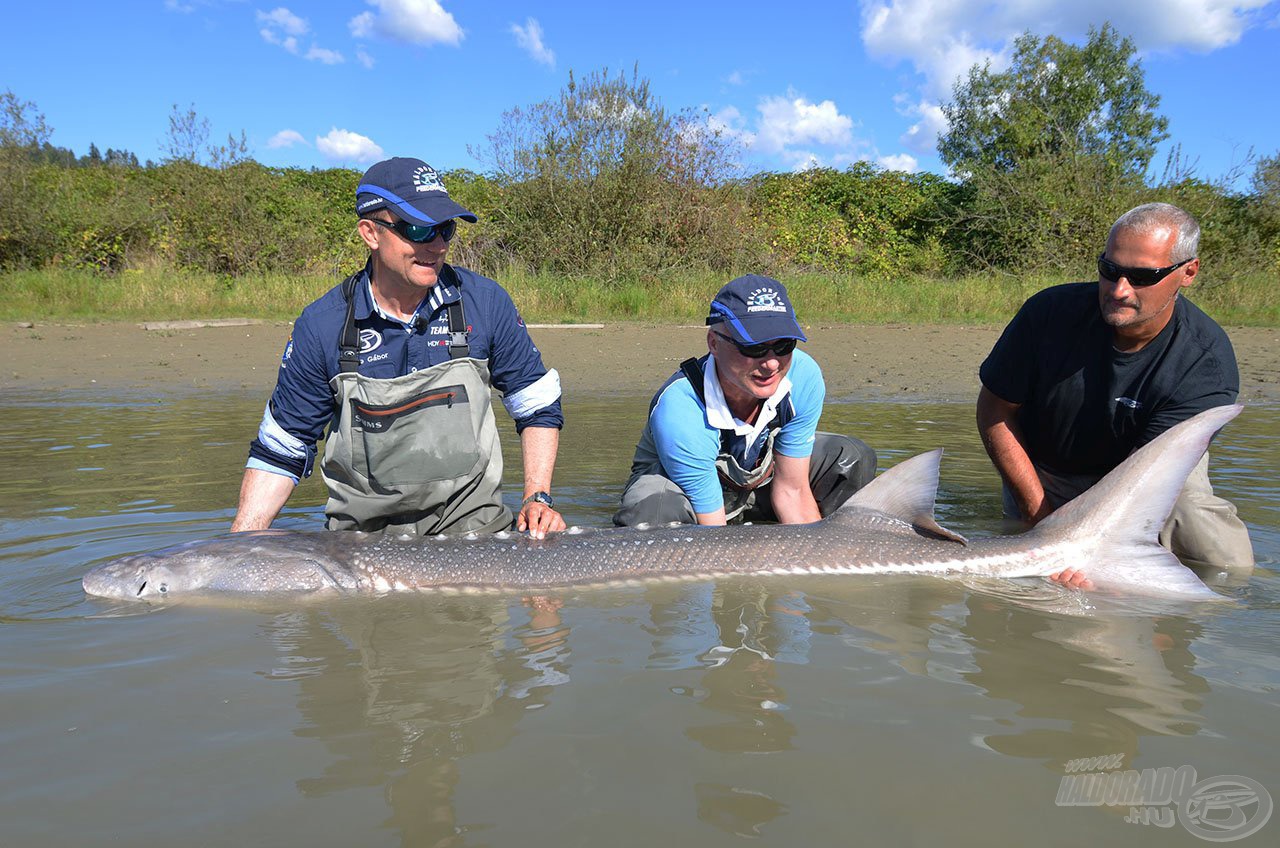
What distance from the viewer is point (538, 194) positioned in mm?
17141

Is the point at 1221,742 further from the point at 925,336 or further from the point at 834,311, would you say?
the point at 834,311

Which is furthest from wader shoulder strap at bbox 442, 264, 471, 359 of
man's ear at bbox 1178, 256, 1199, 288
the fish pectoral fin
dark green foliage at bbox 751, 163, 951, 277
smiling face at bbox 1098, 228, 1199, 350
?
dark green foliage at bbox 751, 163, 951, 277

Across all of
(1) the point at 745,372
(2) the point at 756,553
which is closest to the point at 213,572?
(2) the point at 756,553

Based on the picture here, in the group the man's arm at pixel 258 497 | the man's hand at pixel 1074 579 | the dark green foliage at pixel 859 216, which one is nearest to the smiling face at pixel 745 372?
the man's hand at pixel 1074 579

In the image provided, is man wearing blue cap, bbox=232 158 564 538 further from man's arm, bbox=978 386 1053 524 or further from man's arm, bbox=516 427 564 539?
man's arm, bbox=978 386 1053 524

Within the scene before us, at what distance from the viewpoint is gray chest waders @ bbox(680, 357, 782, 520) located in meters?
3.93

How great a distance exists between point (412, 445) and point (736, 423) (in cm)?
130

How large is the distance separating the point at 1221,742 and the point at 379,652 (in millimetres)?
2205

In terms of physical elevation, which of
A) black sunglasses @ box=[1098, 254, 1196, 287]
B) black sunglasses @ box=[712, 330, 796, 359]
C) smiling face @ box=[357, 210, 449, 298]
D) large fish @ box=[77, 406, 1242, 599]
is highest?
black sunglasses @ box=[1098, 254, 1196, 287]

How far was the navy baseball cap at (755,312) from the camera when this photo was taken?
349 centimetres

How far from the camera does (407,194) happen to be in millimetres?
3539

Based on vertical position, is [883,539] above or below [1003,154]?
below

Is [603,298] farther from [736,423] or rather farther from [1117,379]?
[1117,379]

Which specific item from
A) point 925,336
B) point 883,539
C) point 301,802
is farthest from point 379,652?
point 925,336
